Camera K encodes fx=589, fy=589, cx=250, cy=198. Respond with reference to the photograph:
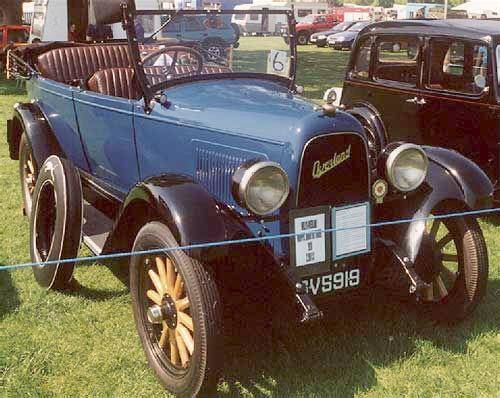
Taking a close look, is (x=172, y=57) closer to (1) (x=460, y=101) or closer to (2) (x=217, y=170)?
(2) (x=217, y=170)

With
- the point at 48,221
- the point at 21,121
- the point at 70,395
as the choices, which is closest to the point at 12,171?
the point at 21,121

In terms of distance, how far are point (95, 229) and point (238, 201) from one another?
5.43 feet

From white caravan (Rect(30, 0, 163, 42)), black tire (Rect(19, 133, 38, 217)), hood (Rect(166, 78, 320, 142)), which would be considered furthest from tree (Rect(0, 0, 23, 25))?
hood (Rect(166, 78, 320, 142))

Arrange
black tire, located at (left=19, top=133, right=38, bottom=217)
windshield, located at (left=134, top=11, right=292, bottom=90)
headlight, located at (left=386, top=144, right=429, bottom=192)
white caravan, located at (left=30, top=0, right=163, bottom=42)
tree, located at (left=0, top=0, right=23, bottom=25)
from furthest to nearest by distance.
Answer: tree, located at (left=0, top=0, right=23, bottom=25), white caravan, located at (left=30, top=0, right=163, bottom=42), black tire, located at (left=19, top=133, right=38, bottom=217), windshield, located at (left=134, top=11, right=292, bottom=90), headlight, located at (left=386, top=144, right=429, bottom=192)

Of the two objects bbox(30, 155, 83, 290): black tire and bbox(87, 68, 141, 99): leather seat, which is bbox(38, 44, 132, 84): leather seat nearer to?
bbox(87, 68, 141, 99): leather seat

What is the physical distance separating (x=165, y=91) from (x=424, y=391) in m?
2.15

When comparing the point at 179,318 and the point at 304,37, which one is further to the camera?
the point at 304,37

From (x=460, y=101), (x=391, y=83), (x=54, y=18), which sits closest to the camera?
(x=460, y=101)

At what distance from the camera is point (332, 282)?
9.59ft

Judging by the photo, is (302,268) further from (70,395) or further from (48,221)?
(48,221)

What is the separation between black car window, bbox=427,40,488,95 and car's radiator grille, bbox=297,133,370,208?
2912mm

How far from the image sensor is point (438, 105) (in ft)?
18.2

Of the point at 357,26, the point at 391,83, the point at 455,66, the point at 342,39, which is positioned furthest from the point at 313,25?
the point at 455,66

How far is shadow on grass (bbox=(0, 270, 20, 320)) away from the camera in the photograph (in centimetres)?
362
